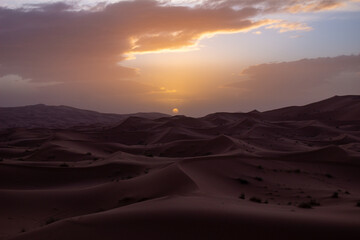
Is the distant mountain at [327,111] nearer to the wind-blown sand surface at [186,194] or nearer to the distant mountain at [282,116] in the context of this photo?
the distant mountain at [282,116]

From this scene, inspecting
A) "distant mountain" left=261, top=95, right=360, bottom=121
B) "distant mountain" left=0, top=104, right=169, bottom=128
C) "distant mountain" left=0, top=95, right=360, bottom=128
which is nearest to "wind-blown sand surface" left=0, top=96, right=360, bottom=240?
"distant mountain" left=0, top=95, right=360, bottom=128

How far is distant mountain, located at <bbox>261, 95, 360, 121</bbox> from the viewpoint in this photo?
46.2 metres

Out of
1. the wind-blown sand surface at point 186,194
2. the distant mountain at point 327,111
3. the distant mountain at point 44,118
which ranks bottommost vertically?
the wind-blown sand surface at point 186,194

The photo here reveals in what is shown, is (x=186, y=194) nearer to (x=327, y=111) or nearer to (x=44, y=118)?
(x=327, y=111)

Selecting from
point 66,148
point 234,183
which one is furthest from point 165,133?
point 234,183

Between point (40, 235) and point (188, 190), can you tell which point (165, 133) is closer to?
point (188, 190)

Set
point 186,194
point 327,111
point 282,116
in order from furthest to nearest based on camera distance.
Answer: point 282,116 → point 327,111 → point 186,194

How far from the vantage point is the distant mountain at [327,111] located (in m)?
46.2

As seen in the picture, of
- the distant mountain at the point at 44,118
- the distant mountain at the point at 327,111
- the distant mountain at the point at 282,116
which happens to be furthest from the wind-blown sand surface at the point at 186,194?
the distant mountain at the point at 44,118

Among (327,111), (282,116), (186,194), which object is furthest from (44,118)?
(186,194)

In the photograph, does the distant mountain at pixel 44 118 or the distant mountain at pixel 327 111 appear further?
the distant mountain at pixel 44 118

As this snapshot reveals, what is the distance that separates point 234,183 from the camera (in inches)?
465

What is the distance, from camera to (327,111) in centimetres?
5069

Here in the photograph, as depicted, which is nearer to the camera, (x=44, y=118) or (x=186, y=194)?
(x=186, y=194)
